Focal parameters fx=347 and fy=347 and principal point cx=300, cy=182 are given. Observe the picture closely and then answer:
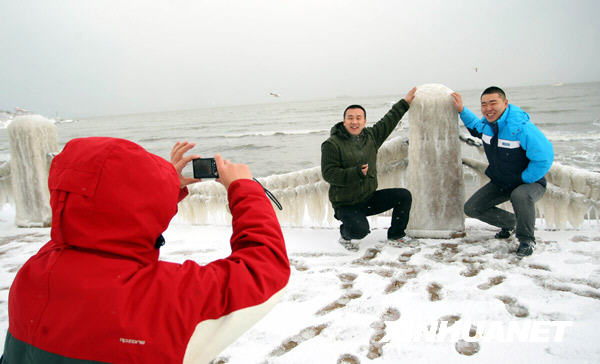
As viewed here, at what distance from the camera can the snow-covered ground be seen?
5.76 feet

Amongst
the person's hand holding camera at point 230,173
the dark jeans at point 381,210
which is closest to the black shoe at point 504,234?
the dark jeans at point 381,210

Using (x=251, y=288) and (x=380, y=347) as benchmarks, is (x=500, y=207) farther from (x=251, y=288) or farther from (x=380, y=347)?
(x=251, y=288)

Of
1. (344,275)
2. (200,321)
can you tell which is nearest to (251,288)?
(200,321)

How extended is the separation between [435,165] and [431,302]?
1514 millimetres

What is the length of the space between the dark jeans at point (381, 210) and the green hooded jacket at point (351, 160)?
0.30 ft

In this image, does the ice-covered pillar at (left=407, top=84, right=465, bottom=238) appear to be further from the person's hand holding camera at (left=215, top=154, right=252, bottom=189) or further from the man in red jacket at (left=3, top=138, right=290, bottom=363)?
the man in red jacket at (left=3, top=138, right=290, bottom=363)

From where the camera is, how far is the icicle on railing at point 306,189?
3.65m

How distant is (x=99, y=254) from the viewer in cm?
81

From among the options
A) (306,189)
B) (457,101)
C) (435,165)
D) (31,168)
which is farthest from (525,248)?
(31,168)

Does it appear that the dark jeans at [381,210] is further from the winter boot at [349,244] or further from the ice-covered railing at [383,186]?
the ice-covered railing at [383,186]

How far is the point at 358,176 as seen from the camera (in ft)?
10.2

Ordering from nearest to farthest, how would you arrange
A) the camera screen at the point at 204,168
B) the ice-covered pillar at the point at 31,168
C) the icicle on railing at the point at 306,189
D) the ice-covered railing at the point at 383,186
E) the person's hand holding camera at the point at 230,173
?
the person's hand holding camera at the point at 230,173
the camera screen at the point at 204,168
the ice-covered railing at the point at 383,186
the icicle on railing at the point at 306,189
the ice-covered pillar at the point at 31,168

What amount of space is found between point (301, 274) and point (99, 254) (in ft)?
6.88

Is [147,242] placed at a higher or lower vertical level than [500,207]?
higher
